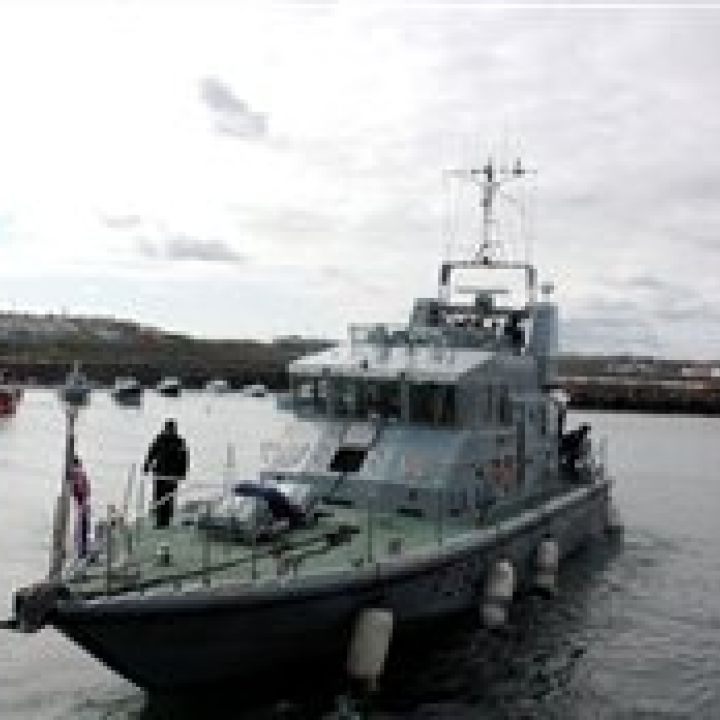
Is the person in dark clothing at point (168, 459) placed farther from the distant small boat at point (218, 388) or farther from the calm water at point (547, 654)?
the distant small boat at point (218, 388)

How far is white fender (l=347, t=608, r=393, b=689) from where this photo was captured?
56.9 ft

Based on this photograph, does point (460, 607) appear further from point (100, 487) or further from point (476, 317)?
point (100, 487)

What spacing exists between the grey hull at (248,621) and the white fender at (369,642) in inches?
7.2

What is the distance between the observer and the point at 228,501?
19188 mm

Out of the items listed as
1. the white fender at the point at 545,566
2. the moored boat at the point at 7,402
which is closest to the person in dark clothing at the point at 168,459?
the white fender at the point at 545,566

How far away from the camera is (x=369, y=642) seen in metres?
17.3

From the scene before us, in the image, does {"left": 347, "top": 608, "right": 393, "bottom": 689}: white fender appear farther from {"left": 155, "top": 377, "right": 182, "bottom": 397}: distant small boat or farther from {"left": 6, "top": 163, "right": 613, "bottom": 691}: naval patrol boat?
{"left": 155, "top": 377, "right": 182, "bottom": 397}: distant small boat

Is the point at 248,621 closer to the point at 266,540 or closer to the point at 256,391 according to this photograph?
the point at 266,540

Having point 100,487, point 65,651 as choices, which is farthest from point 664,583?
point 100,487

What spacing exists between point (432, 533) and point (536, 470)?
23.0 ft

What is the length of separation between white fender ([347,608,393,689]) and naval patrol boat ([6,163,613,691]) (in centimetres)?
2

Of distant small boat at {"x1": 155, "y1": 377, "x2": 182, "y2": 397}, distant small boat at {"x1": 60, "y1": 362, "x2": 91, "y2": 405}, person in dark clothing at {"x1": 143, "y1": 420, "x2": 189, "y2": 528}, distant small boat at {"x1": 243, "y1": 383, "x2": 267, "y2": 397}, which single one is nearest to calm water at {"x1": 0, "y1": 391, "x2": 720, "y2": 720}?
person in dark clothing at {"x1": 143, "y1": 420, "x2": 189, "y2": 528}

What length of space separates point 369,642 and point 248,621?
2188mm

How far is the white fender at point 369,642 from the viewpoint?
1733cm
